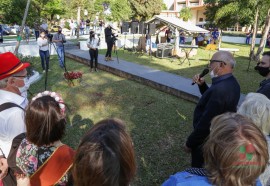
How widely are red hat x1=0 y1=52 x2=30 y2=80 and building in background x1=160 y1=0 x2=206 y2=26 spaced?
51730 millimetres

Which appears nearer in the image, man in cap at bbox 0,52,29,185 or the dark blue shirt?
man in cap at bbox 0,52,29,185

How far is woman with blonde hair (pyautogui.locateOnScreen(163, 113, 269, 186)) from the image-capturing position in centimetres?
121

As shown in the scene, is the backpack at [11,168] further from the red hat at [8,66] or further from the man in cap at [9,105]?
the red hat at [8,66]

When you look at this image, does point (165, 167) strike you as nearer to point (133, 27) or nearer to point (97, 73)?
point (97, 73)

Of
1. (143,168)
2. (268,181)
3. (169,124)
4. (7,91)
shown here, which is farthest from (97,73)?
A: (268,181)

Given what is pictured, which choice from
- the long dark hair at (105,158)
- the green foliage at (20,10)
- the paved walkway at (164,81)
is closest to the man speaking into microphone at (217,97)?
the long dark hair at (105,158)

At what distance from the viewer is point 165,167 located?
3758 mm

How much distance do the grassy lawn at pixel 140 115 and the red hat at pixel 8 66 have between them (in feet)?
7.08

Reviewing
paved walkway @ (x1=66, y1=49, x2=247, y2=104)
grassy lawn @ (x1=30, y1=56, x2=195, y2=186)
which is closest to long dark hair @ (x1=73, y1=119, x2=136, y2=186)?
grassy lawn @ (x1=30, y1=56, x2=195, y2=186)

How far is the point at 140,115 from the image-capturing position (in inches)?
223

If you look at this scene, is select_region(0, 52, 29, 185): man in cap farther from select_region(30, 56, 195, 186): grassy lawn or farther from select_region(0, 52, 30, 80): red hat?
select_region(30, 56, 195, 186): grassy lawn

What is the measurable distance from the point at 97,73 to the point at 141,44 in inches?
289

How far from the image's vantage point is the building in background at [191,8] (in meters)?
54.1

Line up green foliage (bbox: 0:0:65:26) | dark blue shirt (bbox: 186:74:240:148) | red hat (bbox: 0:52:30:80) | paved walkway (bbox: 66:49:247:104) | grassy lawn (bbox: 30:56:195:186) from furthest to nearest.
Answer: green foliage (bbox: 0:0:65:26) → paved walkway (bbox: 66:49:247:104) → grassy lawn (bbox: 30:56:195:186) → dark blue shirt (bbox: 186:74:240:148) → red hat (bbox: 0:52:30:80)
